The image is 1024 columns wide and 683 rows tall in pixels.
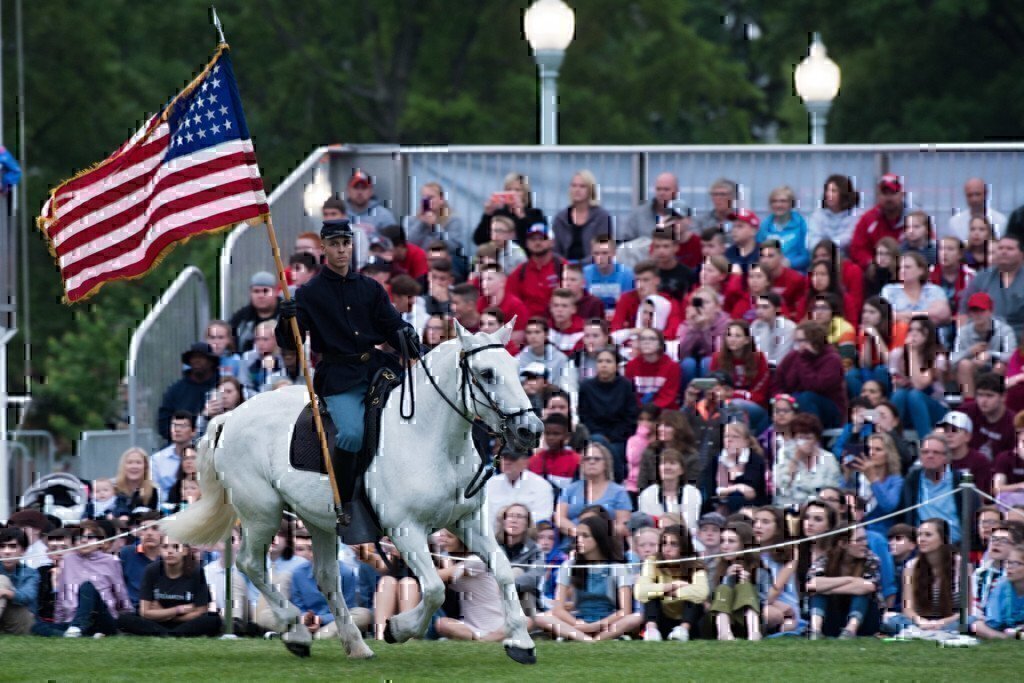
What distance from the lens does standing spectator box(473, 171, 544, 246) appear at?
73.9 feet

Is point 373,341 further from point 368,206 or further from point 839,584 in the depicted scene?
point 368,206

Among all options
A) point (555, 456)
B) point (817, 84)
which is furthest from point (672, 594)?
point (817, 84)

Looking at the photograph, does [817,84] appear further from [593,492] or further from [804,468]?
[593,492]

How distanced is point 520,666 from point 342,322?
100 inches

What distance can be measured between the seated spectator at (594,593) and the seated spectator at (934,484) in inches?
91.3

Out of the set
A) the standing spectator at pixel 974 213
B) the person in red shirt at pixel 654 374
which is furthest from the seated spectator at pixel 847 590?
the standing spectator at pixel 974 213

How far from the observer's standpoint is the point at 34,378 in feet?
140

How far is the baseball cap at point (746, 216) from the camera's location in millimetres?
21750

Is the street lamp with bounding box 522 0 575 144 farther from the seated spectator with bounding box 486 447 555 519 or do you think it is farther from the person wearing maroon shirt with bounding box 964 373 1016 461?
the person wearing maroon shirt with bounding box 964 373 1016 461

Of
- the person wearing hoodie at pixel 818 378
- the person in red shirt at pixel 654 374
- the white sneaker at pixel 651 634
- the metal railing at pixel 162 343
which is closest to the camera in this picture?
the white sneaker at pixel 651 634

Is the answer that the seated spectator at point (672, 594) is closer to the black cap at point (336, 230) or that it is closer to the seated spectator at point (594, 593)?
the seated spectator at point (594, 593)

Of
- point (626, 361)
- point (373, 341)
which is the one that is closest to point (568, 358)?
point (626, 361)

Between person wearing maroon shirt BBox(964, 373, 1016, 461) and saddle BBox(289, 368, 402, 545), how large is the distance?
5.89 m

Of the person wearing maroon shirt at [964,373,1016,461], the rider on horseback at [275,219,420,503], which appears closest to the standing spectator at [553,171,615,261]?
the person wearing maroon shirt at [964,373,1016,461]
